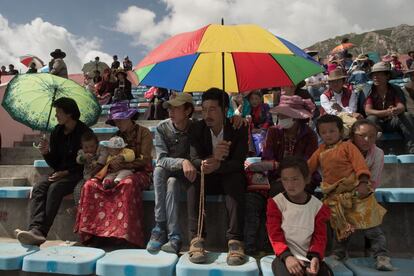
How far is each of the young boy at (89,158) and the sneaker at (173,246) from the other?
1014mm

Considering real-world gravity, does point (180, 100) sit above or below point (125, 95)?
below

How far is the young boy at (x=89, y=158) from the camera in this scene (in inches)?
130

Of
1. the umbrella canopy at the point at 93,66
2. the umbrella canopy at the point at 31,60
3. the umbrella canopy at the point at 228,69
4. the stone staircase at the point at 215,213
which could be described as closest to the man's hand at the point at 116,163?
the stone staircase at the point at 215,213

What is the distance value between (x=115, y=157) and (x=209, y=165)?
1.02 meters

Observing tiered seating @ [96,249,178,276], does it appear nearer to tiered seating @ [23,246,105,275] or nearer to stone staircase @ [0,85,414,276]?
tiered seating @ [23,246,105,275]

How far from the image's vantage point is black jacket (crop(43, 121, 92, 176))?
347 centimetres

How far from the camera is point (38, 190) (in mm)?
3225

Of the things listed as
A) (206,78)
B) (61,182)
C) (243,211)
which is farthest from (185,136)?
(61,182)

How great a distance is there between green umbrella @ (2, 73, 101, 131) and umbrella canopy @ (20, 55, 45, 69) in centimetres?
763

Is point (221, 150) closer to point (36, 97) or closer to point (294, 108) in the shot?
point (294, 108)

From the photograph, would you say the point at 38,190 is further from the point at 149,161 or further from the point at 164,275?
the point at 164,275

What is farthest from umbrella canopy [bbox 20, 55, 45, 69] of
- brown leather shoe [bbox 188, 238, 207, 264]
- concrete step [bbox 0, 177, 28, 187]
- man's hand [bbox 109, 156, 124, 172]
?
brown leather shoe [bbox 188, 238, 207, 264]

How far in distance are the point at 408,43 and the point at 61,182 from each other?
110 metres

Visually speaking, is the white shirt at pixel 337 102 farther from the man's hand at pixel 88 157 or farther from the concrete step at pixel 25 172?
the concrete step at pixel 25 172
